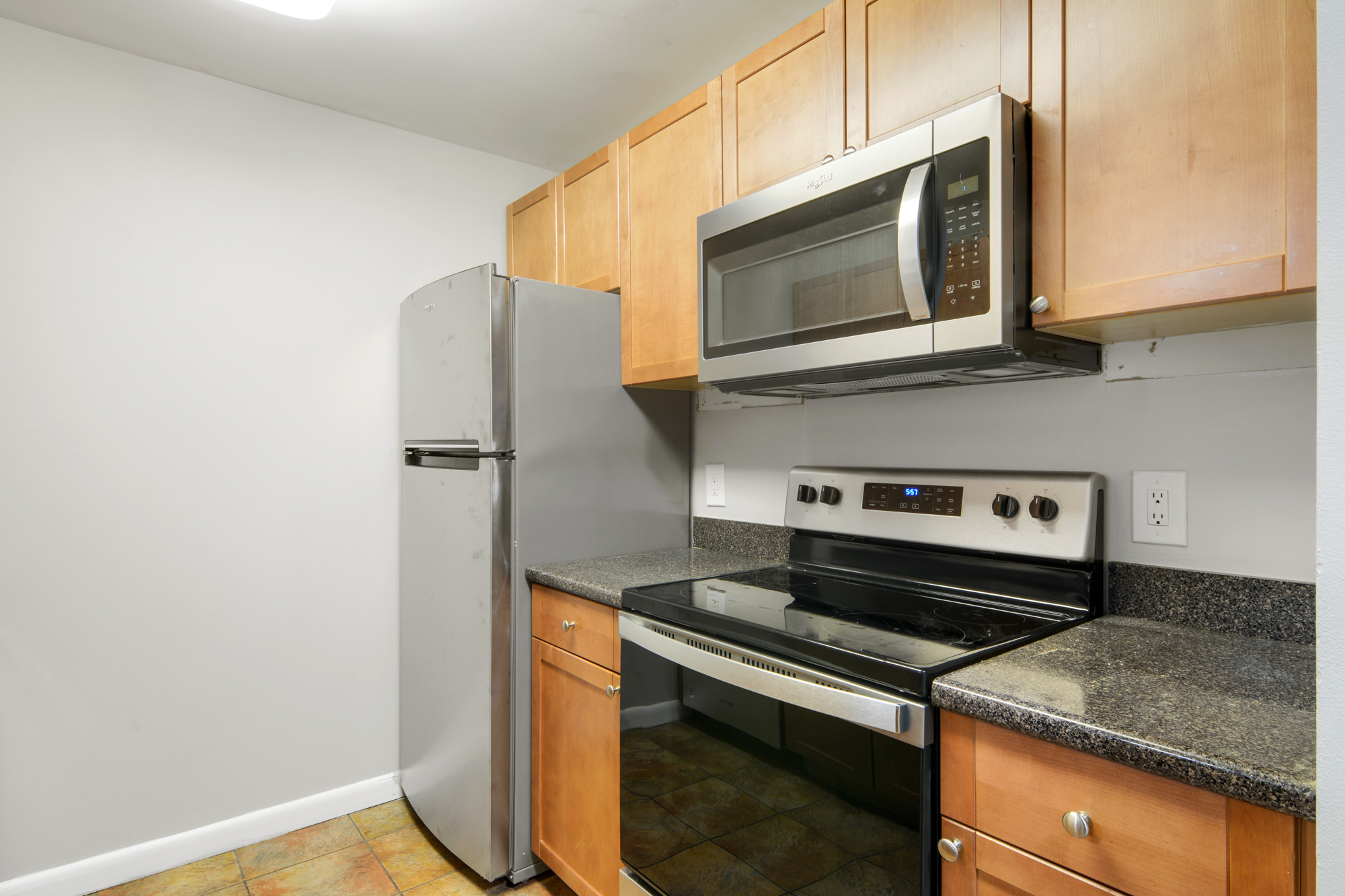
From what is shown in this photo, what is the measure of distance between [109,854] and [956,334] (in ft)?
8.57

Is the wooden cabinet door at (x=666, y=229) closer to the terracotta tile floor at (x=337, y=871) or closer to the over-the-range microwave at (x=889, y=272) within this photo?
the over-the-range microwave at (x=889, y=272)

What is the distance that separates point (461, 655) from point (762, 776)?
107 cm

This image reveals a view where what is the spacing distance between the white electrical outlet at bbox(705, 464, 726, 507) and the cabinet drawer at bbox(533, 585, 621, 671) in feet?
2.11

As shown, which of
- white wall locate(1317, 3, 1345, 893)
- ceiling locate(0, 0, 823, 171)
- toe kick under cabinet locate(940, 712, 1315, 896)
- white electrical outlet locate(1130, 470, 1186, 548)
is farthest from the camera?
ceiling locate(0, 0, 823, 171)

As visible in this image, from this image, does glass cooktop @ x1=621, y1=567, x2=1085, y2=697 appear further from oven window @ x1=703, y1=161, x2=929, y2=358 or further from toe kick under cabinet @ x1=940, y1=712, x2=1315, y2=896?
oven window @ x1=703, y1=161, x2=929, y2=358

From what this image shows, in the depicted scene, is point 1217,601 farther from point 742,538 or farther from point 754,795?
point 742,538

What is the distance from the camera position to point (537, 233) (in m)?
2.50

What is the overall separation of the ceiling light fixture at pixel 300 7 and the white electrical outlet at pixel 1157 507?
6.73 ft

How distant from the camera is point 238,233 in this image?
Result: 2.18 m

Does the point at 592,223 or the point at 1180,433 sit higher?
the point at 592,223

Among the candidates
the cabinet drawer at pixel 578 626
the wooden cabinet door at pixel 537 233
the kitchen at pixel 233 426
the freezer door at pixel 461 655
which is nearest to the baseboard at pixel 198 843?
the kitchen at pixel 233 426

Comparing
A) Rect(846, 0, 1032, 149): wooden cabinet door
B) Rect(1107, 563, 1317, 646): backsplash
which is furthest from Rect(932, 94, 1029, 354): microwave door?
Rect(1107, 563, 1317, 646): backsplash

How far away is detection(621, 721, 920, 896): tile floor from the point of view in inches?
40.5

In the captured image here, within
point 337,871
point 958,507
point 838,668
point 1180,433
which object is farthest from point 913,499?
point 337,871
